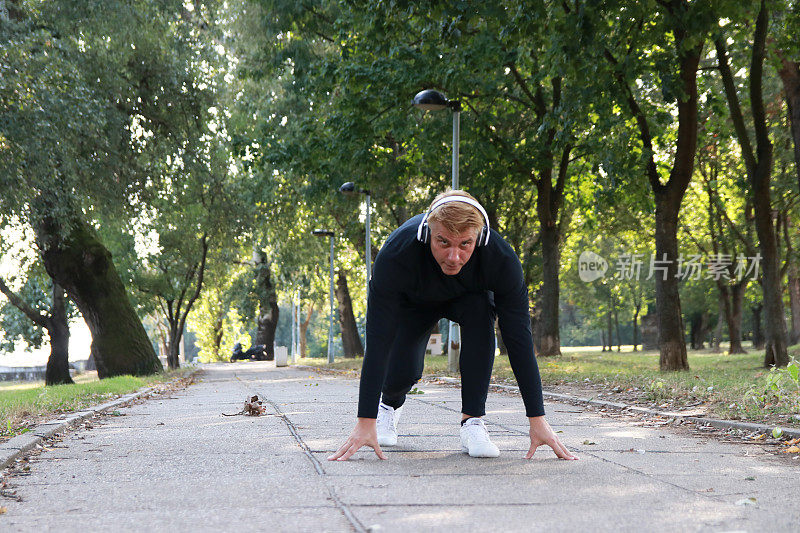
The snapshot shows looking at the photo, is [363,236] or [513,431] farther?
[363,236]

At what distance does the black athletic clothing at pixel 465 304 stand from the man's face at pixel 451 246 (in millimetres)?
275

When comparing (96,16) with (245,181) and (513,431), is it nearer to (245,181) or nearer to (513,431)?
(245,181)

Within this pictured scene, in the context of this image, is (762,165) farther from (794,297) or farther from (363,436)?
(794,297)

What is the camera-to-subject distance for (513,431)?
670cm

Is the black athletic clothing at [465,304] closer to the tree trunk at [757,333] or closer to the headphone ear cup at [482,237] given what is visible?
the headphone ear cup at [482,237]

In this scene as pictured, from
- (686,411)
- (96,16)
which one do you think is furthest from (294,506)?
(96,16)

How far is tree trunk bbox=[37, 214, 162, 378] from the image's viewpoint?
1889cm

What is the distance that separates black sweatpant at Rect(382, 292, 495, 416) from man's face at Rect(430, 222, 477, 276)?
2.13ft

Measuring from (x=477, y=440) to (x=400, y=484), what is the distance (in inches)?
40.1

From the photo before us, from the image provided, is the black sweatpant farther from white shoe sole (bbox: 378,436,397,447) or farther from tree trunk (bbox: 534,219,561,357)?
tree trunk (bbox: 534,219,561,357)

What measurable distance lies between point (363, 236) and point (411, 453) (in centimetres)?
2415

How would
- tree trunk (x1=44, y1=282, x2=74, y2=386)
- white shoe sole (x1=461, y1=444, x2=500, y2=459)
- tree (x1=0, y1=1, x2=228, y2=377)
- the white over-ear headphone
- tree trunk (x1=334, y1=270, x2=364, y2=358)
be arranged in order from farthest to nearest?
tree trunk (x1=334, y1=270, x2=364, y2=358)
tree trunk (x1=44, y1=282, x2=74, y2=386)
tree (x1=0, y1=1, x2=228, y2=377)
white shoe sole (x1=461, y1=444, x2=500, y2=459)
the white over-ear headphone

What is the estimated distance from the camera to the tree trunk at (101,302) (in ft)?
62.0

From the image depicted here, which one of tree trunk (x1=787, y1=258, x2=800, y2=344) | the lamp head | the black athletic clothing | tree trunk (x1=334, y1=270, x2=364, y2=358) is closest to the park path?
the black athletic clothing
